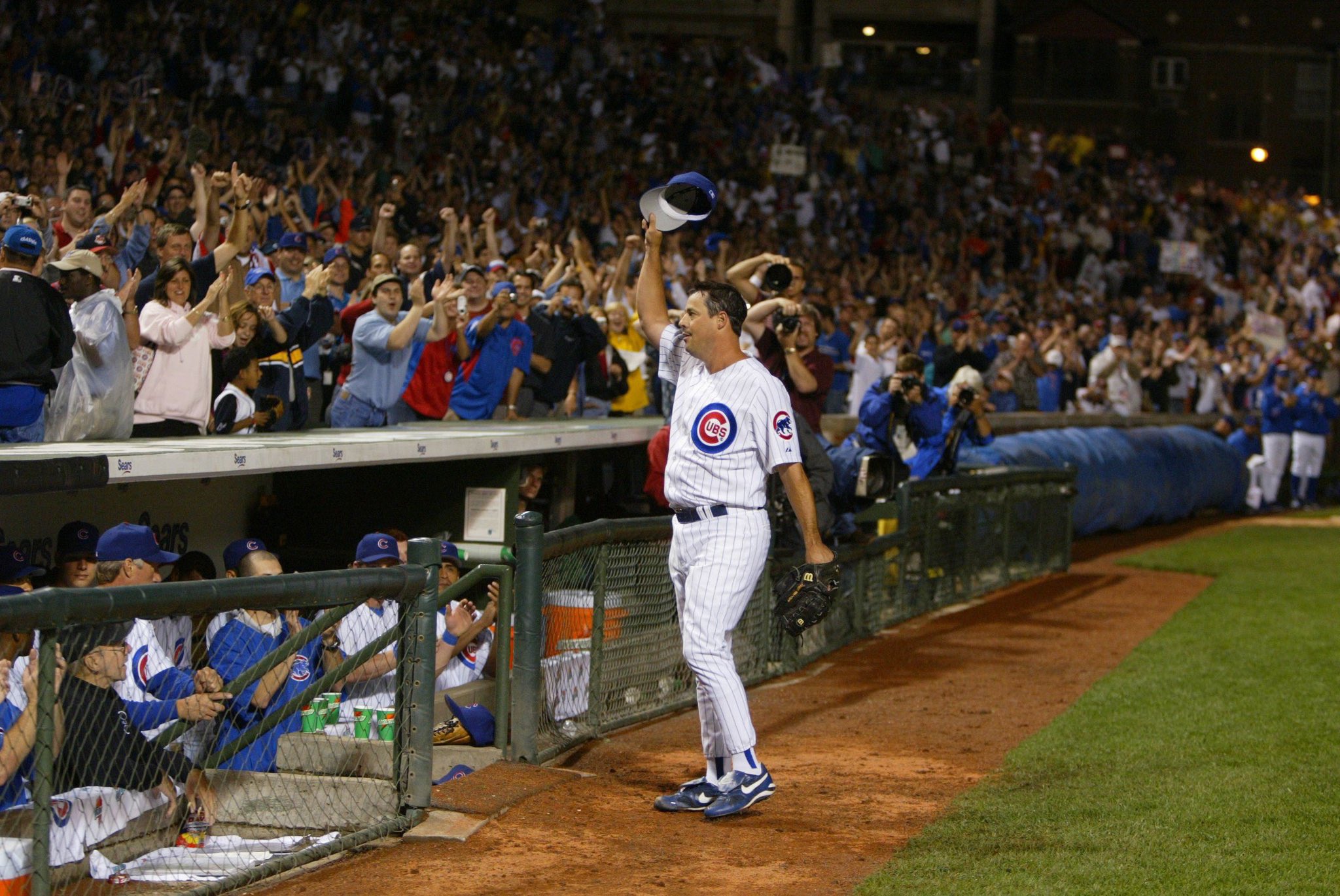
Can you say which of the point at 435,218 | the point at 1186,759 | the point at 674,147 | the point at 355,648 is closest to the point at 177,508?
the point at 355,648

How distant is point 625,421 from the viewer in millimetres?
11086

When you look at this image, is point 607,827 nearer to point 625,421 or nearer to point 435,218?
point 625,421

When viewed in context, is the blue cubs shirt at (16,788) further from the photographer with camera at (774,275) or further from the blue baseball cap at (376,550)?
the photographer with camera at (774,275)

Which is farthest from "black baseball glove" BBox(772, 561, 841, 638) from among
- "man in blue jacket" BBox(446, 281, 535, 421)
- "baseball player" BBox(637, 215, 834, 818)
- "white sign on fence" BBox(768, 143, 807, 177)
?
"white sign on fence" BBox(768, 143, 807, 177)

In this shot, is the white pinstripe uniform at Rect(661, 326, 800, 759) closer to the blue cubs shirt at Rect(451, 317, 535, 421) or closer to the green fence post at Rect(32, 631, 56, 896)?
the green fence post at Rect(32, 631, 56, 896)

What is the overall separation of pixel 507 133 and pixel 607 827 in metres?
16.0

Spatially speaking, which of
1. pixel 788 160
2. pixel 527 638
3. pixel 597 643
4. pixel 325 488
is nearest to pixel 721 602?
pixel 527 638

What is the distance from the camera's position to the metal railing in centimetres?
415

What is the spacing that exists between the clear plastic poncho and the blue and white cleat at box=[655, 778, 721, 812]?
3.31 m

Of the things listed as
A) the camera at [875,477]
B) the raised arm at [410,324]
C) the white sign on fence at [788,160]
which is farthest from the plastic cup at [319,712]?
the white sign on fence at [788,160]

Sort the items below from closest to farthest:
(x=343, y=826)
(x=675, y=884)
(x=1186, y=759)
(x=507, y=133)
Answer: (x=675, y=884) → (x=343, y=826) → (x=1186, y=759) → (x=507, y=133)

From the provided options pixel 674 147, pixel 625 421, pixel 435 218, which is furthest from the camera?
pixel 674 147

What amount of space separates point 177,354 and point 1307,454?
19.0 m

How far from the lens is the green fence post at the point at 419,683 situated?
5.55 meters
